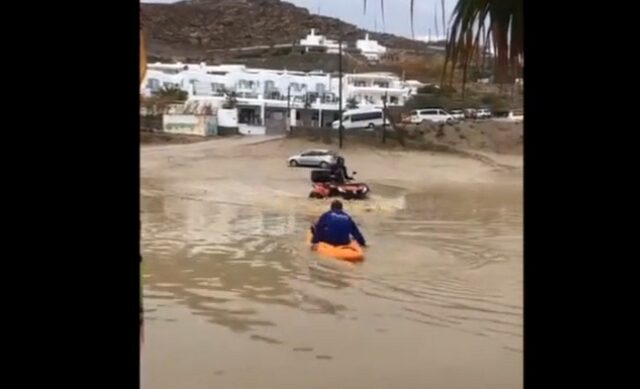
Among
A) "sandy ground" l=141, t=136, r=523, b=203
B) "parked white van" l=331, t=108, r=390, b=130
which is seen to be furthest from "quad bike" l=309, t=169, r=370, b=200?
"parked white van" l=331, t=108, r=390, b=130

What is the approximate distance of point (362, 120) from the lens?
10789mm

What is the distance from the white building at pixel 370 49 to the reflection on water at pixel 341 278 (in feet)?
5.36

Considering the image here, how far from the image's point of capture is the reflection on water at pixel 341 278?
7234 millimetres

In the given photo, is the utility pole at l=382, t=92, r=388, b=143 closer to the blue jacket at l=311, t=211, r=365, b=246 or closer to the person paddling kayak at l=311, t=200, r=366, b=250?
the person paddling kayak at l=311, t=200, r=366, b=250

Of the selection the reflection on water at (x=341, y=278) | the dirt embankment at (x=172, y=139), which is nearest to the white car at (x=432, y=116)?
the reflection on water at (x=341, y=278)

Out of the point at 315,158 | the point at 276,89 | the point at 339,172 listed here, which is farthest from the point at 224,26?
the point at 339,172

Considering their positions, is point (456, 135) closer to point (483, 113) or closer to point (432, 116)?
point (432, 116)

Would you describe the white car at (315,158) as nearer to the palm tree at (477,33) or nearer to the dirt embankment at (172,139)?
the dirt embankment at (172,139)

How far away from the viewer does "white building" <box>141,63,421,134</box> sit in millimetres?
10516

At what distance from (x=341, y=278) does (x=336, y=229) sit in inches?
23.1
